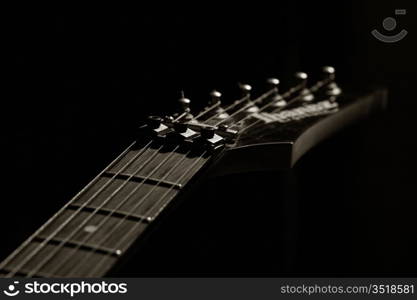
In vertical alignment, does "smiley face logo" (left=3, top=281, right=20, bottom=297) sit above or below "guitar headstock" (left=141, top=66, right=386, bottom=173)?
below

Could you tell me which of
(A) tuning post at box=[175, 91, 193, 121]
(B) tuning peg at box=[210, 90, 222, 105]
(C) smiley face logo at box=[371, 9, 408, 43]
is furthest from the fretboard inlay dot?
(C) smiley face logo at box=[371, 9, 408, 43]

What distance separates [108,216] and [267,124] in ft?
1.57

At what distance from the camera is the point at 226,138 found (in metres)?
1.02

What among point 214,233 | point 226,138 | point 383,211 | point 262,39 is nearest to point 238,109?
point 226,138

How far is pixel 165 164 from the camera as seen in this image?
931 mm

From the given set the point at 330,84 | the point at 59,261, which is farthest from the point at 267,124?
the point at 59,261

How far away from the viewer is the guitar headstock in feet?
3.31

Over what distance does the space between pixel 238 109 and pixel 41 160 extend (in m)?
0.46

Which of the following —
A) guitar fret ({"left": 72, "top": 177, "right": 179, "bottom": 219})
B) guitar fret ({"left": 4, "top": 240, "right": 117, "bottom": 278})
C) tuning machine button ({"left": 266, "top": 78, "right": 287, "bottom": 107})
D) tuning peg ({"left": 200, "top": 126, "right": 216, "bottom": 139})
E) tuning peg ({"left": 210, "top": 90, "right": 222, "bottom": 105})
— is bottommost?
guitar fret ({"left": 4, "top": 240, "right": 117, "bottom": 278})

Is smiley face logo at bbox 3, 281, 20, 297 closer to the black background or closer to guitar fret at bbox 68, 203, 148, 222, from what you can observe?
guitar fret at bbox 68, 203, 148, 222

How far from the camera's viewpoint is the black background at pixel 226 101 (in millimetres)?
1176

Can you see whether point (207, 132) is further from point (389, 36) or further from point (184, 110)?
point (389, 36)

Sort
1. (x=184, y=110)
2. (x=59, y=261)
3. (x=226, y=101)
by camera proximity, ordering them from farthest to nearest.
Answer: (x=226, y=101) → (x=184, y=110) → (x=59, y=261)

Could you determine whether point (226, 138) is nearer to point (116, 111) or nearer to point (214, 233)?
point (116, 111)
